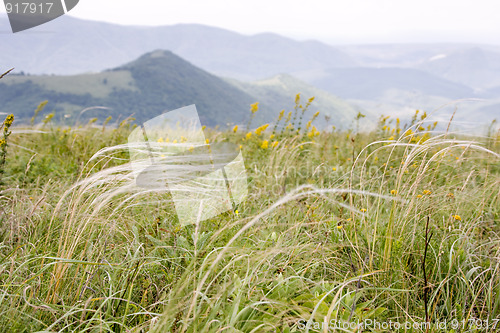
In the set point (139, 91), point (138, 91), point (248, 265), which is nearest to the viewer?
point (248, 265)

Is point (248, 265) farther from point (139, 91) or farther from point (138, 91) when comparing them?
point (139, 91)

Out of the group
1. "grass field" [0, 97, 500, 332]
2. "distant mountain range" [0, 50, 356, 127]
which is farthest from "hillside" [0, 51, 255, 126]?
"grass field" [0, 97, 500, 332]

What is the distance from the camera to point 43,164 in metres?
3.70

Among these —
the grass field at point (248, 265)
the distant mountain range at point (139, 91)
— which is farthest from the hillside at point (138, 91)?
the grass field at point (248, 265)

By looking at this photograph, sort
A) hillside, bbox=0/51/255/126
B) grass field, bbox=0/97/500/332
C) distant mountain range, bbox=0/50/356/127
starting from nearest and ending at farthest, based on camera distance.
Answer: grass field, bbox=0/97/500/332, distant mountain range, bbox=0/50/356/127, hillside, bbox=0/51/255/126

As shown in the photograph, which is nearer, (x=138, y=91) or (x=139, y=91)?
(x=138, y=91)

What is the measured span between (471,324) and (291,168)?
98.8 inches

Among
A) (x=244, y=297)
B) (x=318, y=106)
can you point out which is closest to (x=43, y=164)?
(x=244, y=297)

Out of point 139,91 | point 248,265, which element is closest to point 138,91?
point 139,91

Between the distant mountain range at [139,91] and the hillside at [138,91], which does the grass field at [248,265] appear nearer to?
the distant mountain range at [139,91]

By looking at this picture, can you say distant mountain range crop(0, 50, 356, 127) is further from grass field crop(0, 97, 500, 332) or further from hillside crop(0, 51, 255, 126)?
grass field crop(0, 97, 500, 332)

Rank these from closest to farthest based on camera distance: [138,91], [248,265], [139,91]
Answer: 1. [248,265]
2. [138,91]
3. [139,91]

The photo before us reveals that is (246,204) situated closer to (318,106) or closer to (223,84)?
(223,84)

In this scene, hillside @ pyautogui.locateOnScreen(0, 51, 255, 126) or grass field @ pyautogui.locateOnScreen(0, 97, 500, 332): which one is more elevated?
hillside @ pyautogui.locateOnScreen(0, 51, 255, 126)
